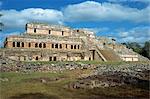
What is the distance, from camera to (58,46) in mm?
41969

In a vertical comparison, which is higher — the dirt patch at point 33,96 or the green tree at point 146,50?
the green tree at point 146,50

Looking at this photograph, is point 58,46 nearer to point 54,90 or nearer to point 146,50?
point 54,90

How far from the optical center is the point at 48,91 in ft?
61.0

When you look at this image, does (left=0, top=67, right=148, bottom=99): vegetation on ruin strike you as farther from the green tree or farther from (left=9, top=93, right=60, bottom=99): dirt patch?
the green tree

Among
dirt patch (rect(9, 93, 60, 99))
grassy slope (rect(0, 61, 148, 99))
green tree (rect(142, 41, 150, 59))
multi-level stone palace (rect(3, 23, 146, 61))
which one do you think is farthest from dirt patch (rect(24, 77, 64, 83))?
green tree (rect(142, 41, 150, 59))

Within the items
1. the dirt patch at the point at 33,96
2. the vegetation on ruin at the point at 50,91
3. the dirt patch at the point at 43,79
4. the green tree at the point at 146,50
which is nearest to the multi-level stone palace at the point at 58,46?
the dirt patch at the point at 43,79

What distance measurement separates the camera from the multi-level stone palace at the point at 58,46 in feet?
125

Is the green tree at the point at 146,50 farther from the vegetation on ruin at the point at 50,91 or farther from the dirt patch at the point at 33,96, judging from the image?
the dirt patch at the point at 33,96

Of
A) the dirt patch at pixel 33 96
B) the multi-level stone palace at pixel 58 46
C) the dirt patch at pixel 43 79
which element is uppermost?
the multi-level stone palace at pixel 58 46

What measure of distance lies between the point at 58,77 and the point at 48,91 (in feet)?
18.5

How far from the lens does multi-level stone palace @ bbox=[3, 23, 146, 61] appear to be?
3812 cm

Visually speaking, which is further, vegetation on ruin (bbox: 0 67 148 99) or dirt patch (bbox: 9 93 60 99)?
vegetation on ruin (bbox: 0 67 148 99)

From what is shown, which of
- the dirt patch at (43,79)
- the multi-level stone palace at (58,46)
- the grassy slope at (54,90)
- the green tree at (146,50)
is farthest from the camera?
the green tree at (146,50)

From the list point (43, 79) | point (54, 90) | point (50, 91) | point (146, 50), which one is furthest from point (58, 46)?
point (146, 50)
